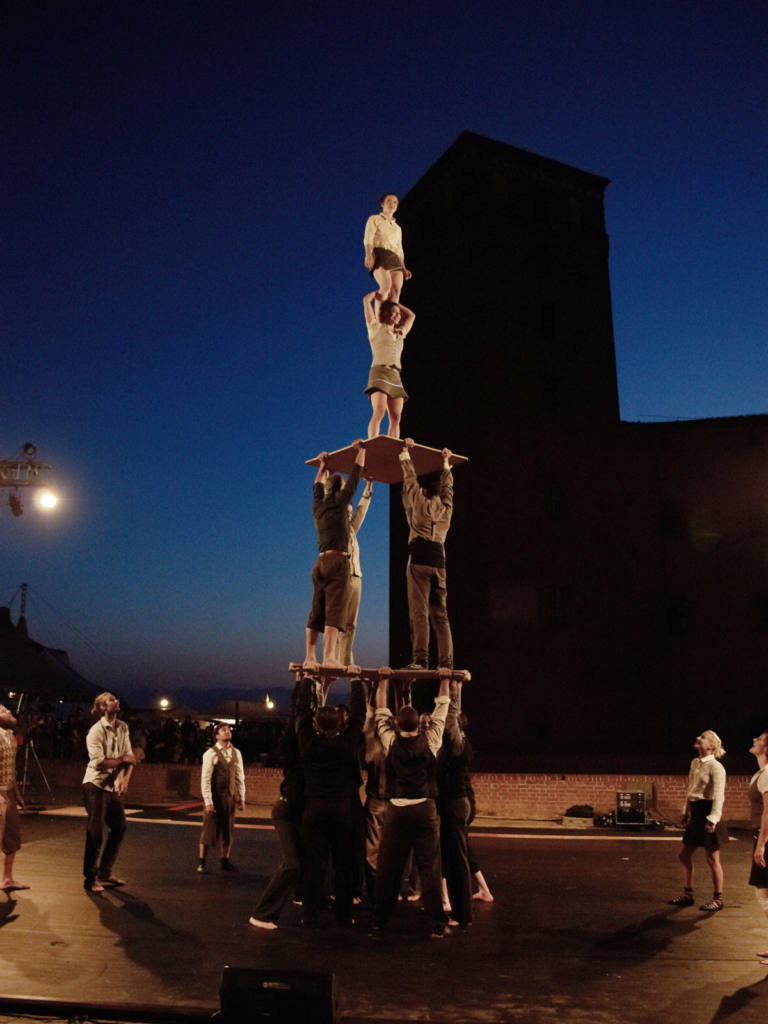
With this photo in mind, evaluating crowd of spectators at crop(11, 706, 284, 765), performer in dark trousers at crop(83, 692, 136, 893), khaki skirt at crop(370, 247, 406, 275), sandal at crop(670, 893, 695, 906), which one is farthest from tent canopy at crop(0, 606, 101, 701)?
sandal at crop(670, 893, 695, 906)

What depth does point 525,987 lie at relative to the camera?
17.6ft

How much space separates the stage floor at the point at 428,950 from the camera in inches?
198

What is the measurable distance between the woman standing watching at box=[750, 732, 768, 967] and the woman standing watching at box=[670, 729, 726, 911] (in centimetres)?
99

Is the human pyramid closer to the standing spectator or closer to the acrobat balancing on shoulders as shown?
the acrobat balancing on shoulders

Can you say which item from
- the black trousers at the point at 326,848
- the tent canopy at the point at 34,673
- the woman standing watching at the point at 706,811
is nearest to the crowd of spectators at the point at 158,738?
the tent canopy at the point at 34,673

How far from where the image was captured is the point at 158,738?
21.0 metres

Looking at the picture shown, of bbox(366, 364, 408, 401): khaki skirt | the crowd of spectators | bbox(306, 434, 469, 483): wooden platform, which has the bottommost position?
the crowd of spectators

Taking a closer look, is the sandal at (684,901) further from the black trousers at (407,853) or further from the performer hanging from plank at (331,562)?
the performer hanging from plank at (331,562)

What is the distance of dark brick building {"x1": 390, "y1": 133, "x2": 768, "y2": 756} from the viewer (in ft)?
71.6

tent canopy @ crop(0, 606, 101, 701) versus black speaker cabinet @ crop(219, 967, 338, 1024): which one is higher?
tent canopy @ crop(0, 606, 101, 701)

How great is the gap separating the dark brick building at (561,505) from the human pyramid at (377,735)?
44.9 ft

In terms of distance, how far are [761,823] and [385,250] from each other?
269 inches

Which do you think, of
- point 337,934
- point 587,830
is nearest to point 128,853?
point 337,934

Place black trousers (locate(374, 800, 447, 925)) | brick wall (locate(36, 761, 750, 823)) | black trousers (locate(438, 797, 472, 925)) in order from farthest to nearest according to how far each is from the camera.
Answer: brick wall (locate(36, 761, 750, 823)), black trousers (locate(438, 797, 472, 925)), black trousers (locate(374, 800, 447, 925))
